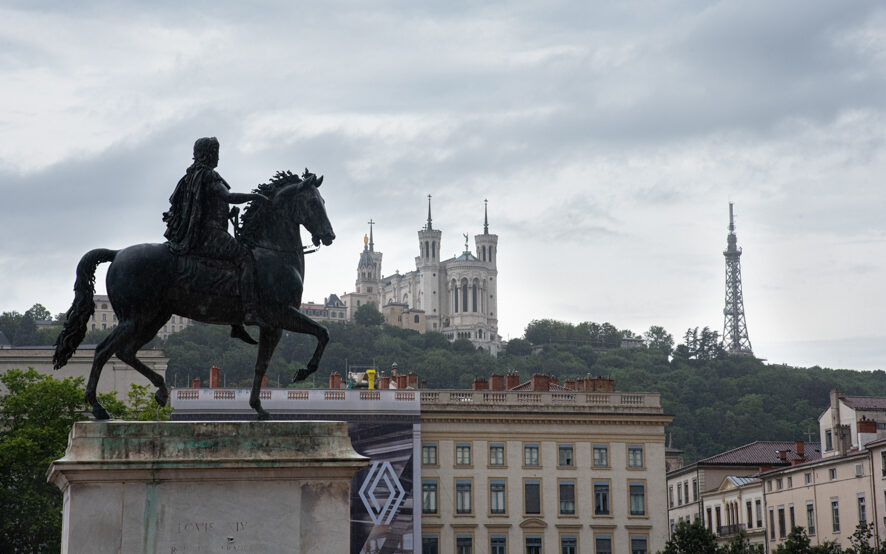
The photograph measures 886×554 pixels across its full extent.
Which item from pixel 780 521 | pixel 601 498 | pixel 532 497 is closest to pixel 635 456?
pixel 601 498

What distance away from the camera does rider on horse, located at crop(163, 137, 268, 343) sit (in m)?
14.5

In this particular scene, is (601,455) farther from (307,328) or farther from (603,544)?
(307,328)

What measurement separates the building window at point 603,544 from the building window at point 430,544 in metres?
8.86

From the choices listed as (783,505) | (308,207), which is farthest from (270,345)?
(783,505)

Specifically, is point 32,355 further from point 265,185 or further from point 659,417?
point 265,185

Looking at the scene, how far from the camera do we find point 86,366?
74.0 m

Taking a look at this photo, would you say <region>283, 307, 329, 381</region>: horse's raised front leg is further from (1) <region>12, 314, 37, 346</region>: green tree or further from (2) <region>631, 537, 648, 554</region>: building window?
(1) <region>12, 314, 37, 346</region>: green tree

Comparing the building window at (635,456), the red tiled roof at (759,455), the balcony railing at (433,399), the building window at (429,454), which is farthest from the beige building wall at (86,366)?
the red tiled roof at (759,455)

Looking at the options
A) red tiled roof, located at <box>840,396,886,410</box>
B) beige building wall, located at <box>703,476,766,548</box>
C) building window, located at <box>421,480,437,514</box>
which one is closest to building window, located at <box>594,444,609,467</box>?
building window, located at <box>421,480,437,514</box>

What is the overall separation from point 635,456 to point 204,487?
63.5m

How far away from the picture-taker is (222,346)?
624 ft

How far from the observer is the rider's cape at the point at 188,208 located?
14516mm

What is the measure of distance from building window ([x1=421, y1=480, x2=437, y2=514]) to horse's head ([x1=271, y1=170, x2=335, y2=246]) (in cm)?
5852

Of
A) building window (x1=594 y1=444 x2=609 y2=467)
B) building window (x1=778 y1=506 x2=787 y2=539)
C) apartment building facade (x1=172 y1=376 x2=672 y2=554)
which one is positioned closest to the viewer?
apartment building facade (x1=172 y1=376 x2=672 y2=554)
